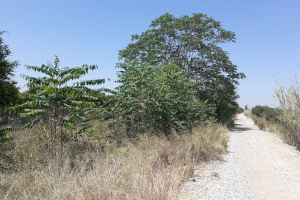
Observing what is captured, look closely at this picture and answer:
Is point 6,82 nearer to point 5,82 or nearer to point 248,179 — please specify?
point 5,82

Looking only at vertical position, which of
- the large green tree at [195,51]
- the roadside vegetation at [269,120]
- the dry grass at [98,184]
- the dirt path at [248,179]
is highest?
the large green tree at [195,51]

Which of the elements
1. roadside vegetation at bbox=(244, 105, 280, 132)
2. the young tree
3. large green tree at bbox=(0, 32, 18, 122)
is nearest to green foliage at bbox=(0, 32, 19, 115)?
large green tree at bbox=(0, 32, 18, 122)

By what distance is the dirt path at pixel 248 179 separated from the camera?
342 inches

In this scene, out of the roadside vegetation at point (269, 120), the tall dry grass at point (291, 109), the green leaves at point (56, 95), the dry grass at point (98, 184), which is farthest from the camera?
the roadside vegetation at point (269, 120)

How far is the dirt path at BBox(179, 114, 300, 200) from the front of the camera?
8.69 m

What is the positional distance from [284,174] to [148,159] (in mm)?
3725

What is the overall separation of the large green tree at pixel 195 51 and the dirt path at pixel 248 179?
2058 cm

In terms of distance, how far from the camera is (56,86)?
12.0 metres

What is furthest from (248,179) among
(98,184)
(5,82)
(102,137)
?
(5,82)

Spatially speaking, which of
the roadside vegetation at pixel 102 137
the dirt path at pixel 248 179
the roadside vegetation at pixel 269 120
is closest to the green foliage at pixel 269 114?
the roadside vegetation at pixel 269 120

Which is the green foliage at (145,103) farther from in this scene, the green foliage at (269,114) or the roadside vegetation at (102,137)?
the green foliage at (269,114)

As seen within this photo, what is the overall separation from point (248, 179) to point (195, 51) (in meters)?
26.4

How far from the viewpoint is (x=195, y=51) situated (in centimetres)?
3616

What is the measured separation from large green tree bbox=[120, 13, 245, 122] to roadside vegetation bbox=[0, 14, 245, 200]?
26.0 ft
